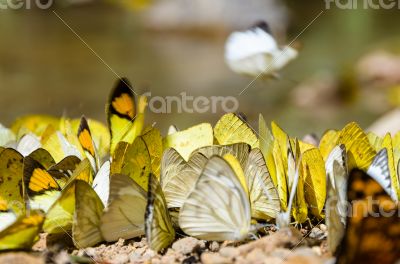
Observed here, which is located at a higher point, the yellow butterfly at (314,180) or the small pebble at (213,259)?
the yellow butterfly at (314,180)

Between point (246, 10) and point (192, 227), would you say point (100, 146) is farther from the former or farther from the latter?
point (246, 10)

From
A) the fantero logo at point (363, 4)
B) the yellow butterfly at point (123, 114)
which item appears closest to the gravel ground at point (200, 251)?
the yellow butterfly at point (123, 114)

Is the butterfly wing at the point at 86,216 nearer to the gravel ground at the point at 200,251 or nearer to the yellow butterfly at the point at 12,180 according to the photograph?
the gravel ground at the point at 200,251

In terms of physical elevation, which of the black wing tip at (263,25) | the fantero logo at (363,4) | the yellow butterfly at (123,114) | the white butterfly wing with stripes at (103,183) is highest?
the fantero logo at (363,4)

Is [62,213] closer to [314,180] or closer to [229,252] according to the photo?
[229,252]

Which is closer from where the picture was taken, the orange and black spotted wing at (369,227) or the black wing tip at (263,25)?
the orange and black spotted wing at (369,227)

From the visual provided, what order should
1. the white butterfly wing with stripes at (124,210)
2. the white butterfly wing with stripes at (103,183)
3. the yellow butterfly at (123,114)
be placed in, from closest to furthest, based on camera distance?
the white butterfly wing with stripes at (124,210) < the white butterfly wing with stripes at (103,183) < the yellow butterfly at (123,114)

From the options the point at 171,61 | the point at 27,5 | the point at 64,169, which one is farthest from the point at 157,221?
the point at 27,5
